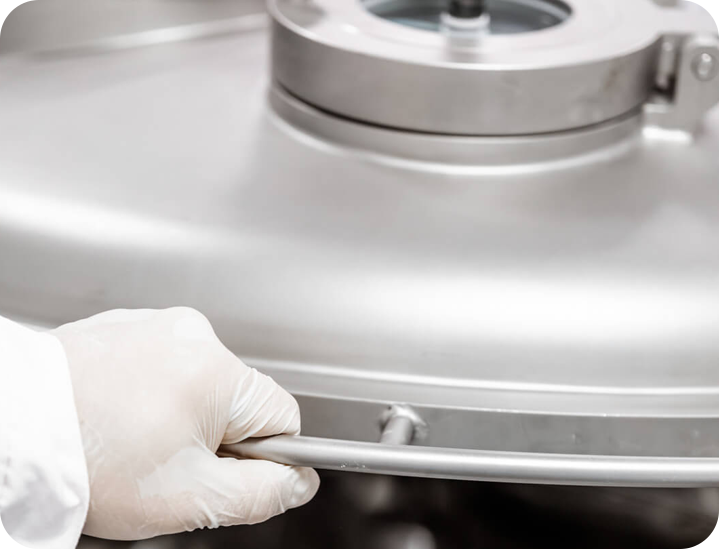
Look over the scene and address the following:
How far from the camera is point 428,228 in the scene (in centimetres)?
66

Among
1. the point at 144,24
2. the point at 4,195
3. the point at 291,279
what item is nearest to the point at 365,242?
the point at 291,279

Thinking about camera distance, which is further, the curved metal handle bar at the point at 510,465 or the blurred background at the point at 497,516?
the blurred background at the point at 497,516

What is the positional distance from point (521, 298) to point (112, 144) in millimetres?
384

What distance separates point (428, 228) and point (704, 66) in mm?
318

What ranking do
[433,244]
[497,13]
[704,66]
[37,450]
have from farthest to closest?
[497,13]
[704,66]
[433,244]
[37,450]

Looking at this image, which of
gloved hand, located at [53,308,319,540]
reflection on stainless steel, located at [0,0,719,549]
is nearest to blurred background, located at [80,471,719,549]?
reflection on stainless steel, located at [0,0,719,549]

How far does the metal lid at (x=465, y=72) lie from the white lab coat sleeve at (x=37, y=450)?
35 cm

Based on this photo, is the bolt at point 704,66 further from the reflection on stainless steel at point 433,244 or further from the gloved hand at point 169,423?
the gloved hand at point 169,423

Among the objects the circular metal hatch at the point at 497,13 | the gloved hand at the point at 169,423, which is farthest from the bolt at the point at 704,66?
the gloved hand at the point at 169,423

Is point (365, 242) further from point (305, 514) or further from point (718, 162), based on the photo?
point (718, 162)

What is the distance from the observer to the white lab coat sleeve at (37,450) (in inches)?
19.5

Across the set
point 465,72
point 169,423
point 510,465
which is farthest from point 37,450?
point 465,72

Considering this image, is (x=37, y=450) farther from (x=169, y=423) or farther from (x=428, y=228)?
(x=428, y=228)

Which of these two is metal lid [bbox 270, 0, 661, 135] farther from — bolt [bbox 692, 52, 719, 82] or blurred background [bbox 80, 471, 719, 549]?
blurred background [bbox 80, 471, 719, 549]
